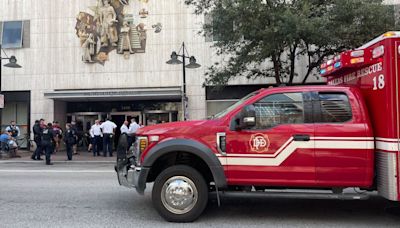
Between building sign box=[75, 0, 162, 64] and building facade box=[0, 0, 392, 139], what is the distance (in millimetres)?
50

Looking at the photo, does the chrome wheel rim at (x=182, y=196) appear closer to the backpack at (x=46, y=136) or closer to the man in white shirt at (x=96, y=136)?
the backpack at (x=46, y=136)

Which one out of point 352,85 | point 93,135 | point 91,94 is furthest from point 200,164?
point 91,94

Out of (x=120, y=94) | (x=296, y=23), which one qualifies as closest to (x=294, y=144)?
(x=296, y=23)

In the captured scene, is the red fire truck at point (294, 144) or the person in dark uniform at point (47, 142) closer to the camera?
the red fire truck at point (294, 144)

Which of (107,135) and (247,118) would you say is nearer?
(247,118)

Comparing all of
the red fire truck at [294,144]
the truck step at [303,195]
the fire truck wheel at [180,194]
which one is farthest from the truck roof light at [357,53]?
the fire truck wheel at [180,194]

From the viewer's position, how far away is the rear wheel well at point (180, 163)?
597 cm

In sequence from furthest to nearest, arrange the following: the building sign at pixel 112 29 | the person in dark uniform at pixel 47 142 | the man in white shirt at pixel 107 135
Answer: the building sign at pixel 112 29 < the man in white shirt at pixel 107 135 < the person in dark uniform at pixel 47 142

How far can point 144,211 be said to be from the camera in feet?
21.2

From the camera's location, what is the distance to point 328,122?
5516 mm

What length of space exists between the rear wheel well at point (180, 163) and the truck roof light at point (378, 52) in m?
2.82

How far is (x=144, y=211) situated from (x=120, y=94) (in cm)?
1285

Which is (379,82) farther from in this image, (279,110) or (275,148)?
(275,148)

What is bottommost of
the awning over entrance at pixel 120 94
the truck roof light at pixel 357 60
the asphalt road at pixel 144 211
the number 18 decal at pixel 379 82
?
the asphalt road at pixel 144 211
